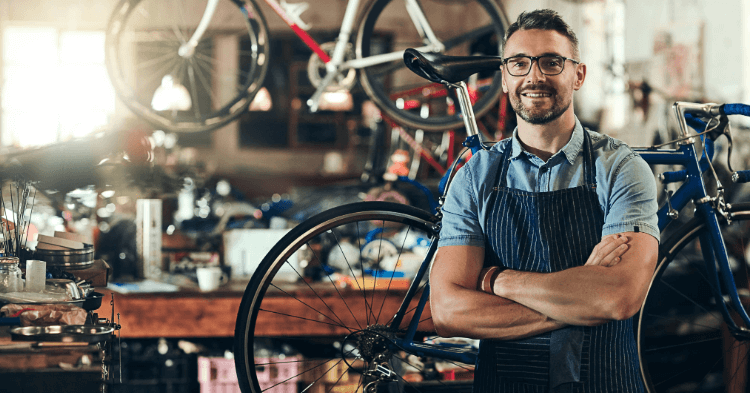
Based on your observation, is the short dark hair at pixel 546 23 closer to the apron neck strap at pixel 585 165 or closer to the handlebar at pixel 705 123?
the apron neck strap at pixel 585 165

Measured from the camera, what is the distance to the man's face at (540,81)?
1369 millimetres

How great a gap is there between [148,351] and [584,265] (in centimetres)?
174

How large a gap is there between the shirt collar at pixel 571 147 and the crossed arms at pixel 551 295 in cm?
23

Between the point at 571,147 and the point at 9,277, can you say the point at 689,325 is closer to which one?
the point at 571,147

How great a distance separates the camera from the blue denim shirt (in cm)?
134

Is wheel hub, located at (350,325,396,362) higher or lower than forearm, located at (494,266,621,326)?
lower

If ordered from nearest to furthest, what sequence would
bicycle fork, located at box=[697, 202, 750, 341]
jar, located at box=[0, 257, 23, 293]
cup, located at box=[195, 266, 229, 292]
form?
jar, located at box=[0, 257, 23, 293]
bicycle fork, located at box=[697, 202, 750, 341]
cup, located at box=[195, 266, 229, 292]

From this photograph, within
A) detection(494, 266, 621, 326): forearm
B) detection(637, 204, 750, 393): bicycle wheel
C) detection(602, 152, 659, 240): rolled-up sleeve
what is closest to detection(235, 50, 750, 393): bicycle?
detection(637, 204, 750, 393): bicycle wheel

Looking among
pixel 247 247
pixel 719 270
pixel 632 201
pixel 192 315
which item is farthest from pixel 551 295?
pixel 247 247

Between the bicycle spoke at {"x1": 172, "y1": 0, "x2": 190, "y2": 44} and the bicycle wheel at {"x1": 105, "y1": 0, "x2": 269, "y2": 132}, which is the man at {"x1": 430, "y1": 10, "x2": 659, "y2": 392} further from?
the bicycle spoke at {"x1": 172, "y1": 0, "x2": 190, "y2": 44}

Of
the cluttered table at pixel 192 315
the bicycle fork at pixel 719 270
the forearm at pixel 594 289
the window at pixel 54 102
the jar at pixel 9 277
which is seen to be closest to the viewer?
the forearm at pixel 594 289

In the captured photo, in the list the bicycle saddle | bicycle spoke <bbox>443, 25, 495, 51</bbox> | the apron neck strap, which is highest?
bicycle spoke <bbox>443, 25, 495, 51</bbox>

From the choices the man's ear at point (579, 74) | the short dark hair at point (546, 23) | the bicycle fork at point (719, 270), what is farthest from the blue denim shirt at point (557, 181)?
the bicycle fork at point (719, 270)

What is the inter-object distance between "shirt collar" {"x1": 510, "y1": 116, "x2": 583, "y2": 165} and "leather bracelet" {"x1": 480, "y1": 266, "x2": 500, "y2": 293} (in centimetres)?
30
